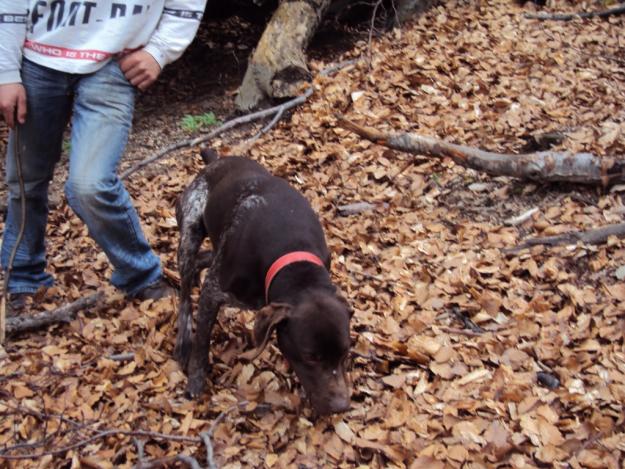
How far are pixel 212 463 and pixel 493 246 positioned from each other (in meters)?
2.82

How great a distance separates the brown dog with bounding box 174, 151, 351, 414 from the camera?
349cm

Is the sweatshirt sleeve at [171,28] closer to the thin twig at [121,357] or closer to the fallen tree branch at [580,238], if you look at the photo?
the thin twig at [121,357]

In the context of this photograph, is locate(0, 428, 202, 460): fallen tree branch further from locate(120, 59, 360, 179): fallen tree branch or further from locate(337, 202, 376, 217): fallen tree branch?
locate(120, 59, 360, 179): fallen tree branch

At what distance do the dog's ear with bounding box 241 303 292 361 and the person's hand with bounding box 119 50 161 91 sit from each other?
1705 millimetres

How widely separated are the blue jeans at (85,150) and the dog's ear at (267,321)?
4.83 feet

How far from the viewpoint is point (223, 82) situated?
10.4m

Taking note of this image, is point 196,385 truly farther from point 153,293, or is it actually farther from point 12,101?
point 12,101

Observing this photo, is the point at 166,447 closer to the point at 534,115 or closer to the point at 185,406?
the point at 185,406

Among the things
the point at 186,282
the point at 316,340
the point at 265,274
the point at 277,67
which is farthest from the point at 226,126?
the point at 316,340

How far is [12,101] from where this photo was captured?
4031 mm

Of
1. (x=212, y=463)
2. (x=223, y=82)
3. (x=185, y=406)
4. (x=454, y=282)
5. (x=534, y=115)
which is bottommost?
(x=223, y=82)

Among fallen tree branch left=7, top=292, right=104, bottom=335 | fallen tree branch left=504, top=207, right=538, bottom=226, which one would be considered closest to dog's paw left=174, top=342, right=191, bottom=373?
fallen tree branch left=7, top=292, right=104, bottom=335

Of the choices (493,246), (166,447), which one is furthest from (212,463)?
(493,246)

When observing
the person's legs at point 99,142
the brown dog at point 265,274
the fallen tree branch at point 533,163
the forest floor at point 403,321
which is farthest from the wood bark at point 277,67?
the person's legs at point 99,142
